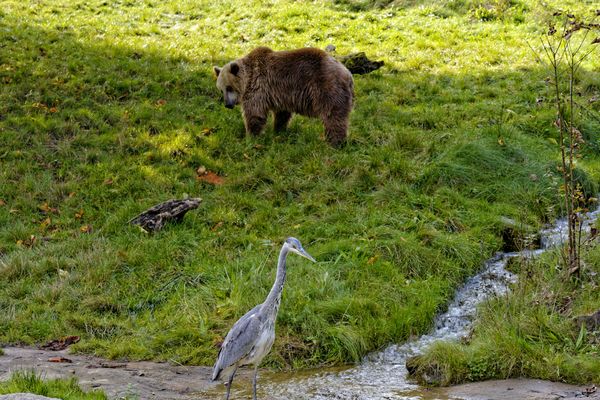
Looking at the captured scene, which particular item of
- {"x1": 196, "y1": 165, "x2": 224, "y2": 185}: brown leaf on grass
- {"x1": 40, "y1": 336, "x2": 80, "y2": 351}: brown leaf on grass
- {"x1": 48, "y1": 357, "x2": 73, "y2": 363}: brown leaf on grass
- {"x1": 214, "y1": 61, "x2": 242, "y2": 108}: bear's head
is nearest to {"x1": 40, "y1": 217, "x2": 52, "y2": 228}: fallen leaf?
{"x1": 196, "y1": 165, "x2": 224, "y2": 185}: brown leaf on grass

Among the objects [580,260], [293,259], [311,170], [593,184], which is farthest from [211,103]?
[580,260]

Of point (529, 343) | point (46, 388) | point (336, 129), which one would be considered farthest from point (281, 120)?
point (46, 388)

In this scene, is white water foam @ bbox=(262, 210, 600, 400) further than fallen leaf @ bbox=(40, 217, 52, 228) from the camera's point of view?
No

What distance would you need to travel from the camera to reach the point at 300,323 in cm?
816

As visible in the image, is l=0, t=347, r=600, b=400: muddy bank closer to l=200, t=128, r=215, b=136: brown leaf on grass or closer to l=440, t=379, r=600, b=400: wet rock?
l=440, t=379, r=600, b=400: wet rock

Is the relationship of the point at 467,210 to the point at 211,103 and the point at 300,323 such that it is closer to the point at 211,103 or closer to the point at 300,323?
the point at 300,323

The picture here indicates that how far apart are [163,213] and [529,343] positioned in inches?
217

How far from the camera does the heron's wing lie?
6.21 m

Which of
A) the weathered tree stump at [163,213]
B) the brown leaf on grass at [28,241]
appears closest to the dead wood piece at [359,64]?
the weathered tree stump at [163,213]

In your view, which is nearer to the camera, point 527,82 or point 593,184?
point 593,184

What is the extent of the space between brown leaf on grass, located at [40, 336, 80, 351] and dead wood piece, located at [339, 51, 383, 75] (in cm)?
928

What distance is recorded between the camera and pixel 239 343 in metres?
6.23

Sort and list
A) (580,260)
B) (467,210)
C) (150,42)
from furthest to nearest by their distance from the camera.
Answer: (150,42) → (467,210) → (580,260)

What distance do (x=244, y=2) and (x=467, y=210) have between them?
12.1 meters
